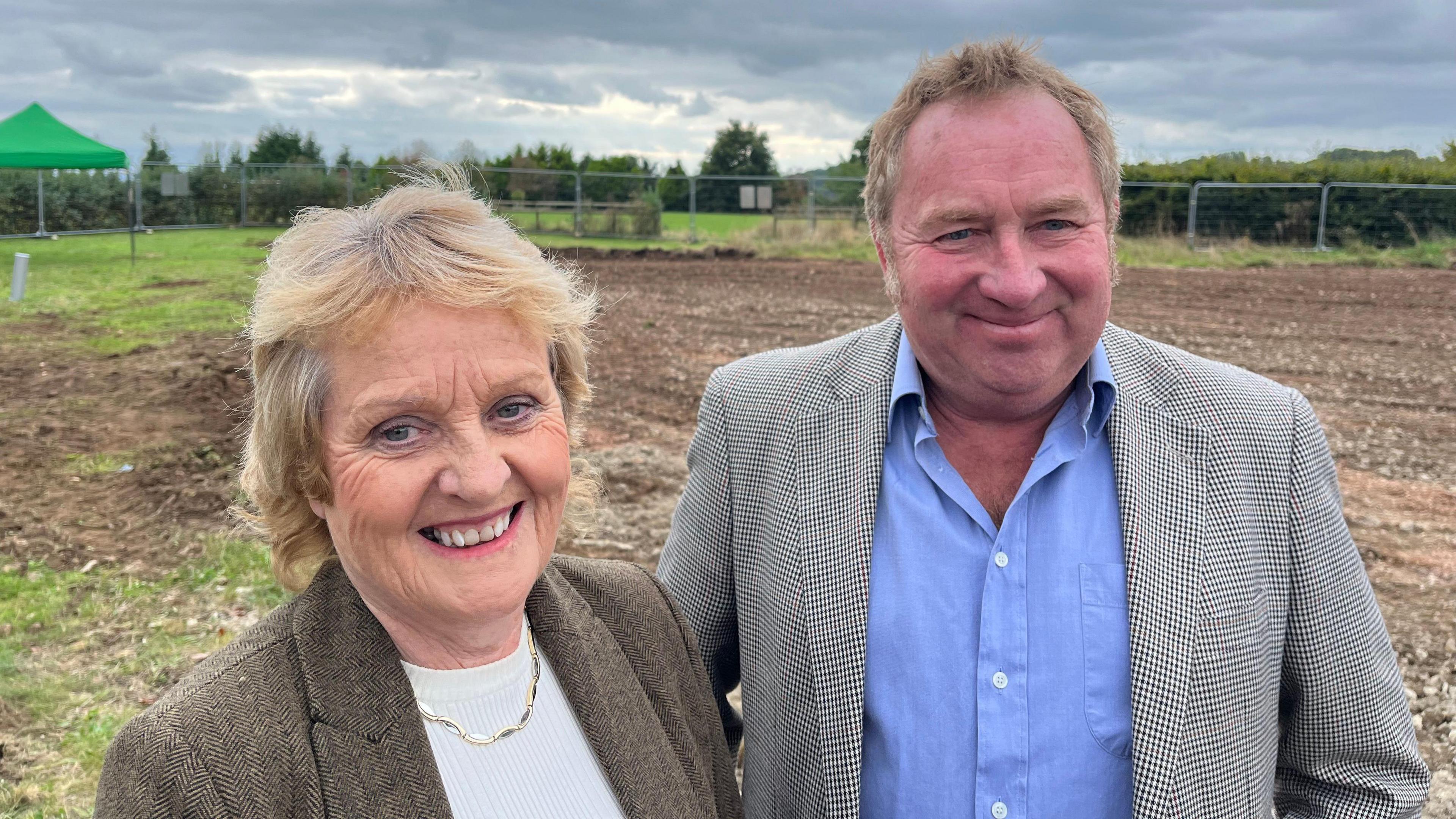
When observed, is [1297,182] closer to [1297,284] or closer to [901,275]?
[1297,284]

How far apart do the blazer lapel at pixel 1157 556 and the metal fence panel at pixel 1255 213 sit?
81.6 feet

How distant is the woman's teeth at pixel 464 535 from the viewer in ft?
5.64

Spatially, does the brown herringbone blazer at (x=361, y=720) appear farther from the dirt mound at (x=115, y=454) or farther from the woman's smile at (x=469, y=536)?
the dirt mound at (x=115, y=454)

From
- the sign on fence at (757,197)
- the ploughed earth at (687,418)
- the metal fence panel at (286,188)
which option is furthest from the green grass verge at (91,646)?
the metal fence panel at (286,188)

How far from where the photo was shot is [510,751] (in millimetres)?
1823

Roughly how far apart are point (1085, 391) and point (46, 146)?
21910 millimetres

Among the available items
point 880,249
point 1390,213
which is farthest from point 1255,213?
point 880,249

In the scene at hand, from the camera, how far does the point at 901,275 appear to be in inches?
89.5

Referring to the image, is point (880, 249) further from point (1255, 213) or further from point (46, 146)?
point (1255, 213)

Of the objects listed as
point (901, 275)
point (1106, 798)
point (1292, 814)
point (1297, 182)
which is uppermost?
point (1297, 182)

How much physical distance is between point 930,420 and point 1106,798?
817 mm

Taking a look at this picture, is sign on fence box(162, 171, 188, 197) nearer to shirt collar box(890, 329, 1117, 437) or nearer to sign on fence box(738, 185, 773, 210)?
sign on fence box(738, 185, 773, 210)

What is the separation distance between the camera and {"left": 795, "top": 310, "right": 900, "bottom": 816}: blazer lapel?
7.06 feet

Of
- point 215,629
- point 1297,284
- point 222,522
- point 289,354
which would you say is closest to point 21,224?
point 222,522
